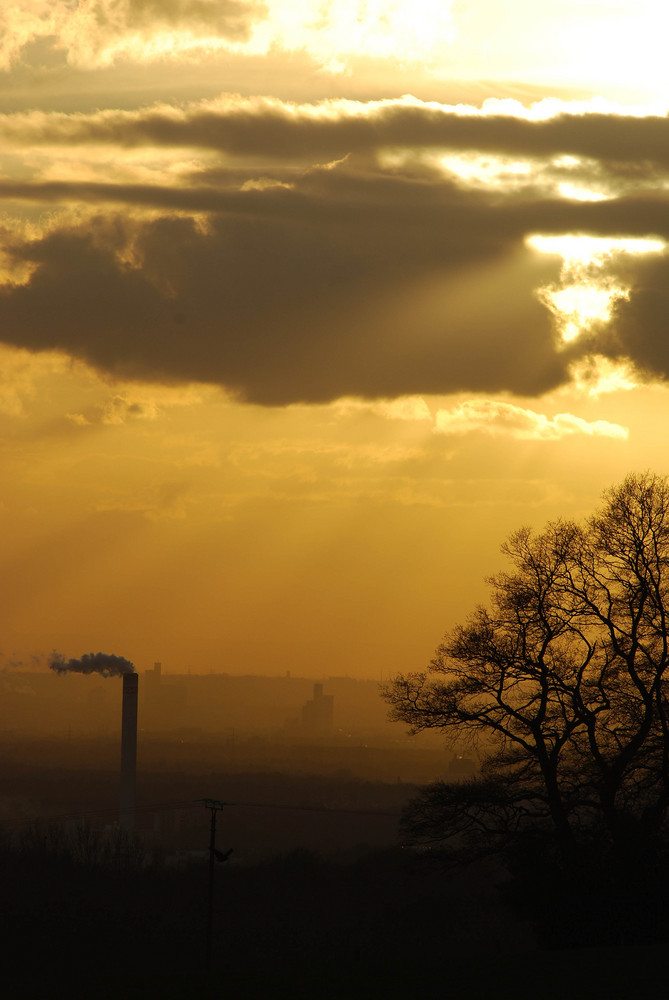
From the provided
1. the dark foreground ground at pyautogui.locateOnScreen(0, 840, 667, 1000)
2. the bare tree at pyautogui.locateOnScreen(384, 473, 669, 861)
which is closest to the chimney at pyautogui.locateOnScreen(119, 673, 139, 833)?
the dark foreground ground at pyautogui.locateOnScreen(0, 840, 667, 1000)

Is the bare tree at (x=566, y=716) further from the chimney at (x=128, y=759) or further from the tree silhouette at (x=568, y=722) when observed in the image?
the chimney at (x=128, y=759)

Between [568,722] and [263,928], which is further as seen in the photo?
[263,928]

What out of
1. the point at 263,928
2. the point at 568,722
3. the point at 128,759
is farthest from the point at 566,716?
the point at 128,759

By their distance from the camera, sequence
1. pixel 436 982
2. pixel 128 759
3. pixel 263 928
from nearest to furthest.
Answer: pixel 436 982 < pixel 263 928 < pixel 128 759

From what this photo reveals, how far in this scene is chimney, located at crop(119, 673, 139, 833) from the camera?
127 m

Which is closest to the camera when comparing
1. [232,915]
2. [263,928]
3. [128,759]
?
[263,928]

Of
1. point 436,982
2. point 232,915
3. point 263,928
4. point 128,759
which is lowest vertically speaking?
point 263,928

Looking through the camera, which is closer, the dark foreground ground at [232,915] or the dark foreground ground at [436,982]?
the dark foreground ground at [436,982]

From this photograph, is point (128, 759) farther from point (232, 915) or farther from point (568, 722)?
point (568, 722)

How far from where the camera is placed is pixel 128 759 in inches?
4988

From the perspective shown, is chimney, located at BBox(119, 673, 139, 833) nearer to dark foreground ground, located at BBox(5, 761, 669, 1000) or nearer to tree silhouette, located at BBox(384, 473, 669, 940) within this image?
dark foreground ground, located at BBox(5, 761, 669, 1000)

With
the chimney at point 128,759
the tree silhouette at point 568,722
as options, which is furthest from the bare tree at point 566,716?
the chimney at point 128,759

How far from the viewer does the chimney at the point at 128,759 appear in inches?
4998

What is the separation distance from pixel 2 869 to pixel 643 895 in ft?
255
